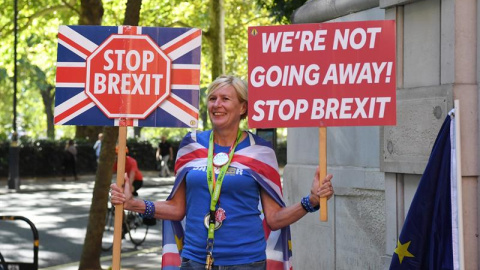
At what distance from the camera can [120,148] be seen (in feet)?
17.9

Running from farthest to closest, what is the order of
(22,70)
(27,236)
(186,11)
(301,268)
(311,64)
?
(22,70), (186,11), (27,236), (301,268), (311,64)

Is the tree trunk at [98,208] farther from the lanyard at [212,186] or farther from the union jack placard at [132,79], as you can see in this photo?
the lanyard at [212,186]

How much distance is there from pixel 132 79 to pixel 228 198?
113 centimetres

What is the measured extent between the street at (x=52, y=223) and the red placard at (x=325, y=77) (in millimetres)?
8625

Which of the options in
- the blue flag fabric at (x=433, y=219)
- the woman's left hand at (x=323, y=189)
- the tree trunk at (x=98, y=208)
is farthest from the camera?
the tree trunk at (x=98, y=208)

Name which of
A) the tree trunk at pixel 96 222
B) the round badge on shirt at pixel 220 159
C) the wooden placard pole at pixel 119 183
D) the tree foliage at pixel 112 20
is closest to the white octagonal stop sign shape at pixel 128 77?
the wooden placard pole at pixel 119 183

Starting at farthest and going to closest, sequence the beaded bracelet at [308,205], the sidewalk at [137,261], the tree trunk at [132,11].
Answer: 1. the sidewalk at [137,261]
2. the tree trunk at [132,11]
3. the beaded bracelet at [308,205]

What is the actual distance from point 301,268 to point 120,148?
15.7ft

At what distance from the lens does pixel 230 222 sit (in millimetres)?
5039

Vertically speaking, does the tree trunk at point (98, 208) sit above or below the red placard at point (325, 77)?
below

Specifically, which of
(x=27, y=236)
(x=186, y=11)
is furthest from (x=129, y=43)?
(x=186, y=11)

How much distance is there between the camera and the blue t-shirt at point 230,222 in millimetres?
5027

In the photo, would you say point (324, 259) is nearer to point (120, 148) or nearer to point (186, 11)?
point (120, 148)

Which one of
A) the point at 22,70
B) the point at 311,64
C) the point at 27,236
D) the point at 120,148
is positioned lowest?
the point at 27,236
